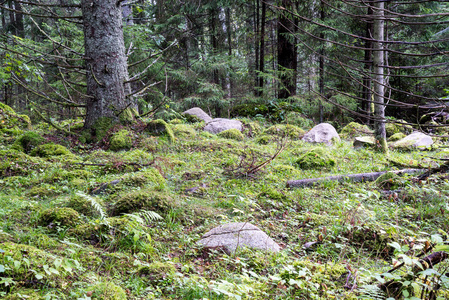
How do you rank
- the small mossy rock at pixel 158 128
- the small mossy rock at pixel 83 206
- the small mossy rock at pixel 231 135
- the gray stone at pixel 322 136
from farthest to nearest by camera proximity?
1. the gray stone at pixel 322 136
2. the small mossy rock at pixel 231 135
3. the small mossy rock at pixel 158 128
4. the small mossy rock at pixel 83 206

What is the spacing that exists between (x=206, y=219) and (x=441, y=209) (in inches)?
133

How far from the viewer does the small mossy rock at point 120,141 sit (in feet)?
21.4

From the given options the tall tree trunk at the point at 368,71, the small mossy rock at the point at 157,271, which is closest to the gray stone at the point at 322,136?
the tall tree trunk at the point at 368,71

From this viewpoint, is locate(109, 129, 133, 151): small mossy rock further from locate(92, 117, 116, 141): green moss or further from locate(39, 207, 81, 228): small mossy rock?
locate(39, 207, 81, 228): small mossy rock

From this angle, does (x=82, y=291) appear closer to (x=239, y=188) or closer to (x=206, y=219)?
(x=206, y=219)

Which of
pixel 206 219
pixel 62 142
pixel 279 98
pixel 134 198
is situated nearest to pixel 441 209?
pixel 206 219

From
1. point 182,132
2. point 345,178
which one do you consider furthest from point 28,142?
point 345,178

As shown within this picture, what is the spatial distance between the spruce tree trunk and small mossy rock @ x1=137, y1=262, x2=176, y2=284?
201 inches

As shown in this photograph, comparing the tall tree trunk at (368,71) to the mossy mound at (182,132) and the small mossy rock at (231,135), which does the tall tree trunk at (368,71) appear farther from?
the mossy mound at (182,132)

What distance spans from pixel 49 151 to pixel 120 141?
1.44m

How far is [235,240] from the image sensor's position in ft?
10.7

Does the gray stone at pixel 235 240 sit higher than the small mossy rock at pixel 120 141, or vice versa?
the small mossy rock at pixel 120 141

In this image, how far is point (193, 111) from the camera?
12406 millimetres

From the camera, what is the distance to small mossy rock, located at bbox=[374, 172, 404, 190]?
501 cm
